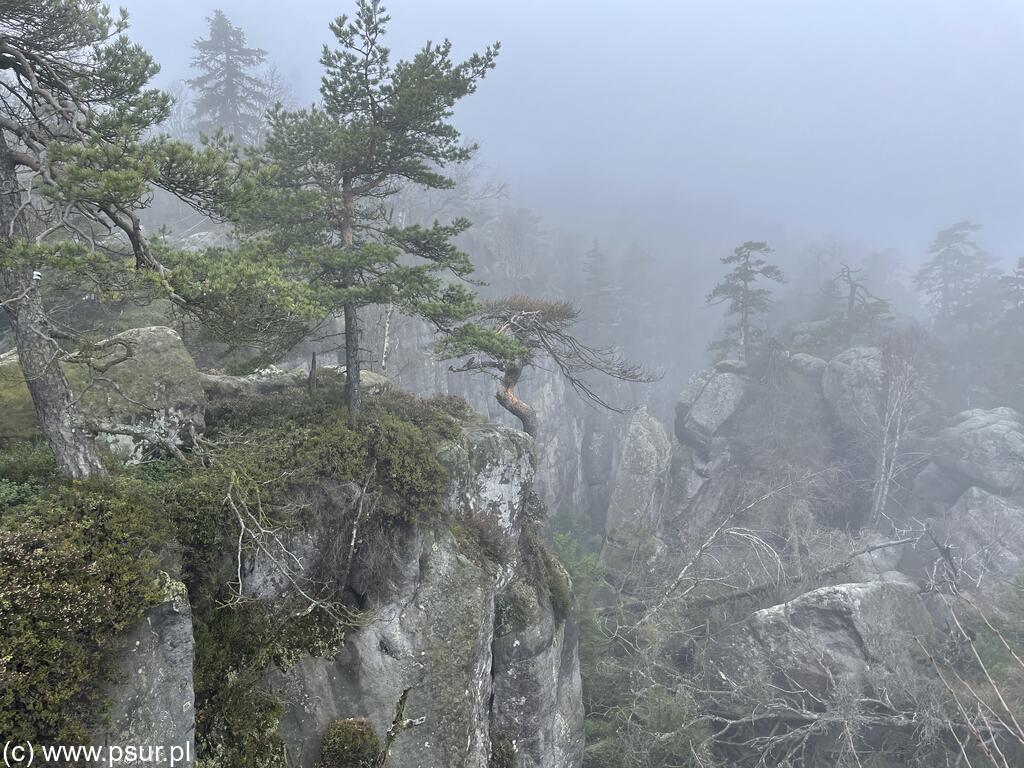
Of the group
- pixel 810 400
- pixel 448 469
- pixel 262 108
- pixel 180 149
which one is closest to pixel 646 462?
pixel 810 400

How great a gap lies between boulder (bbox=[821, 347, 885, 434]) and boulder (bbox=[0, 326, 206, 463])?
35549mm

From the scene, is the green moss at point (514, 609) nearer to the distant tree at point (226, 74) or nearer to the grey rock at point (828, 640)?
the grey rock at point (828, 640)

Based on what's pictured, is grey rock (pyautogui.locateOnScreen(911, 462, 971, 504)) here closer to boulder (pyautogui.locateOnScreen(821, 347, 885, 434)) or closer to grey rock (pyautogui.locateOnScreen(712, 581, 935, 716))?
boulder (pyautogui.locateOnScreen(821, 347, 885, 434))

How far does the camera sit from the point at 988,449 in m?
27.5

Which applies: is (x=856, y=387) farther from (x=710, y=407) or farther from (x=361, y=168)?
(x=361, y=168)

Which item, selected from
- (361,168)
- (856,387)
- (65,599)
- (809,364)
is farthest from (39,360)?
(809,364)

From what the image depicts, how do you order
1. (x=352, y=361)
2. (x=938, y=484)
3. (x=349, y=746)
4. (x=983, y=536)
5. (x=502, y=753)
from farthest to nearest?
(x=938, y=484)
(x=983, y=536)
(x=502, y=753)
(x=352, y=361)
(x=349, y=746)

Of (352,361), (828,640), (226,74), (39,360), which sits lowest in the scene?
(828,640)

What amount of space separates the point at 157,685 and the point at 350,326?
7186mm

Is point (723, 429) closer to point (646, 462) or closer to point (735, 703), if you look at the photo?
point (646, 462)

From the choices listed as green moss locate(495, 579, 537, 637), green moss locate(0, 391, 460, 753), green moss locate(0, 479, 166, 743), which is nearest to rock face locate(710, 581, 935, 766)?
green moss locate(495, 579, 537, 637)

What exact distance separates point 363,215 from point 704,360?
53.7 metres

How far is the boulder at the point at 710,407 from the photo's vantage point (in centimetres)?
3541

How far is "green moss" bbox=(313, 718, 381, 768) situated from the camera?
857 cm
